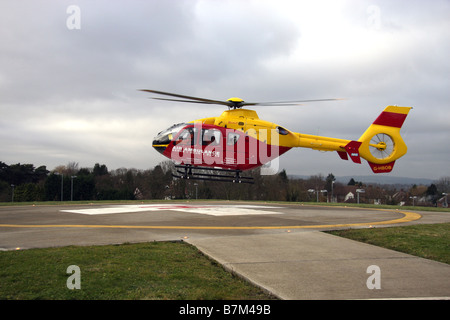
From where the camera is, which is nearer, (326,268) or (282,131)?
(326,268)

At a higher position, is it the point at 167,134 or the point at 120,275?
the point at 167,134

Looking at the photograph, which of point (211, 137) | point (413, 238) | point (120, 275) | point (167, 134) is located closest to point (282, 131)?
point (211, 137)

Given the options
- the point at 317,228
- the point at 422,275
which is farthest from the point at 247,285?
the point at 317,228

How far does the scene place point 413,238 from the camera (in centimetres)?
1072

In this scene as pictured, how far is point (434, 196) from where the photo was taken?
87.0 meters

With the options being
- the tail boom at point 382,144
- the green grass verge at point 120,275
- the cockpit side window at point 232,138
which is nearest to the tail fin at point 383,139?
the tail boom at point 382,144

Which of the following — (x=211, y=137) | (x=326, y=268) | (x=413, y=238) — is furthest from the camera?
(x=211, y=137)

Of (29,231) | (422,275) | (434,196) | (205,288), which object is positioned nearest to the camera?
(205,288)

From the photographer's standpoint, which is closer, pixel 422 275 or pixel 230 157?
pixel 422 275

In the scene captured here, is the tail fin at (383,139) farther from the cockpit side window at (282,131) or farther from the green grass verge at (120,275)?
the green grass verge at (120,275)

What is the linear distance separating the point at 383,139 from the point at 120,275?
21.3m

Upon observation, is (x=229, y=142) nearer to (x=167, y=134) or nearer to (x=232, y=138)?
(x=232, y=138)
